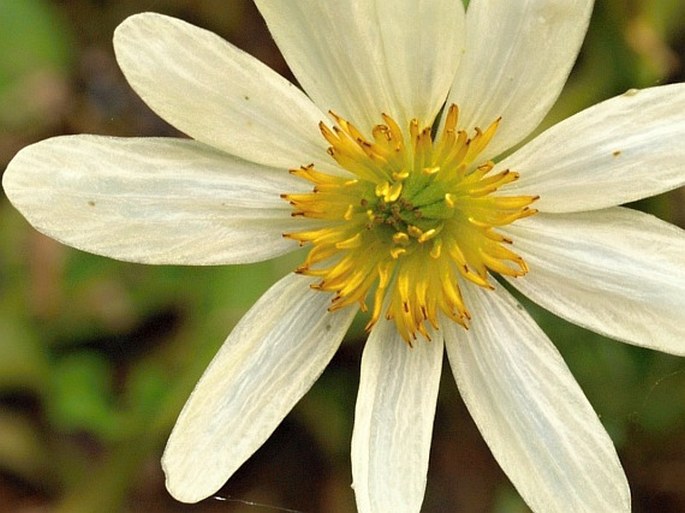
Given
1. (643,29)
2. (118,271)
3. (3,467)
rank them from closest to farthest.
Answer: (643,29)
(118,271)
(3,467)

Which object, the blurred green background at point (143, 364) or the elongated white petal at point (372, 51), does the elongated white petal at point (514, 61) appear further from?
the blurred green background at point (143, 364)

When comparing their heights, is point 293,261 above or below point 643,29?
below

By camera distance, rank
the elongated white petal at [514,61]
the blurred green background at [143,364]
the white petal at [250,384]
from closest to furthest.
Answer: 1. the elongated white petal at [514,61]
2. the white petal at [250,384]
3. the blurred green background at [143,364]

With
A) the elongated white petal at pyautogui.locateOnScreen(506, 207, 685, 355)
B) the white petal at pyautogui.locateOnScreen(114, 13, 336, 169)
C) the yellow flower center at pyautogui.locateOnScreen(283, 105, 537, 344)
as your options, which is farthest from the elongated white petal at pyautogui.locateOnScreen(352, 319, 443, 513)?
the white petal at pyautogui.locateOnScreen(114, 13, 336, 169)

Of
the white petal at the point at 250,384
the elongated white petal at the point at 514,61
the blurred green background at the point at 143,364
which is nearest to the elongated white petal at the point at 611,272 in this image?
the elongated white petal at the point at 514,61

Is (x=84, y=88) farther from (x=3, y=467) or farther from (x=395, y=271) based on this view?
(x=395, y=271)

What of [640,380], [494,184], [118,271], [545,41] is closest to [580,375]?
[640,380]
